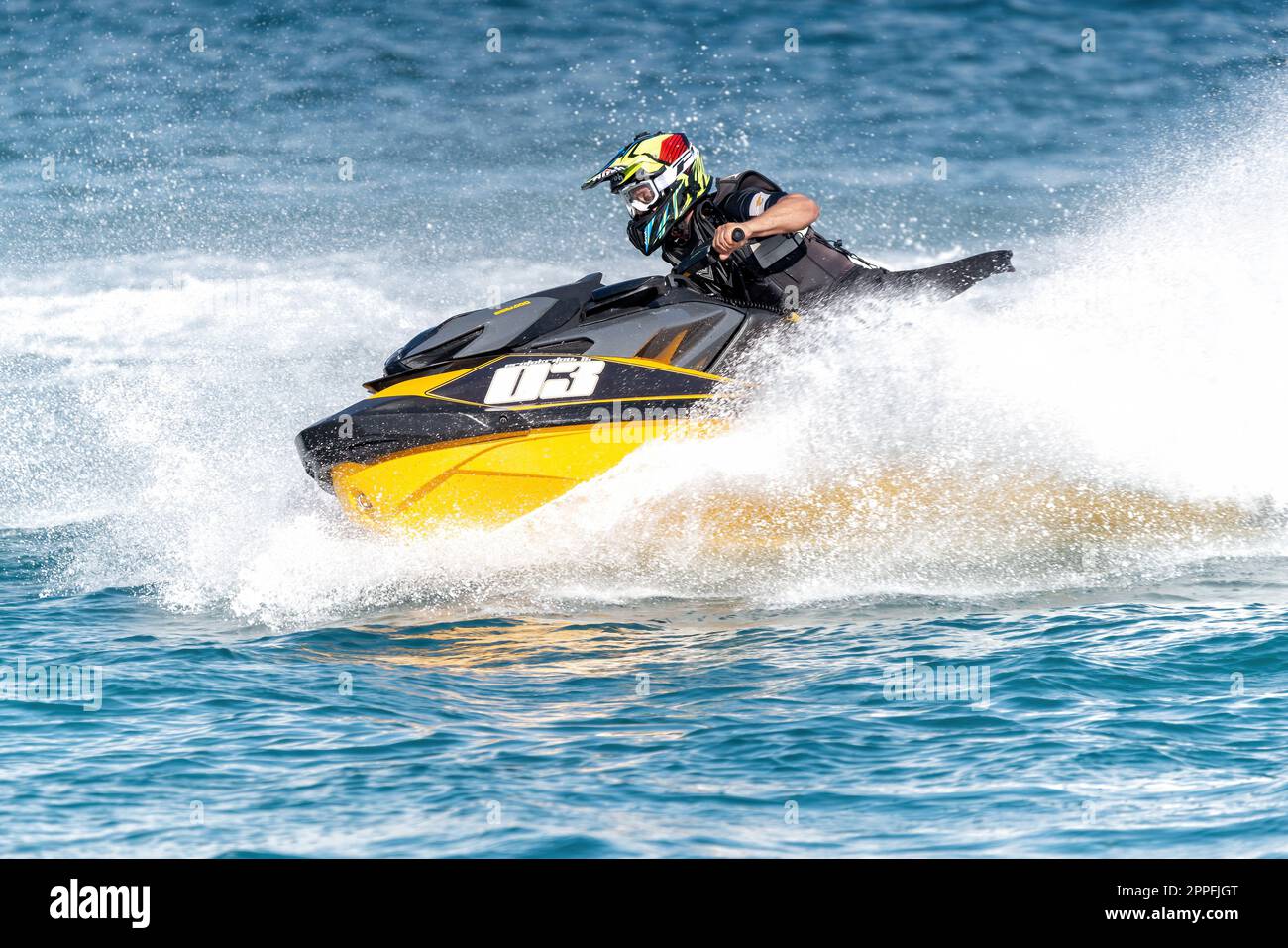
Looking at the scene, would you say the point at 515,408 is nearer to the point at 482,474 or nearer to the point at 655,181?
the point at 482,474

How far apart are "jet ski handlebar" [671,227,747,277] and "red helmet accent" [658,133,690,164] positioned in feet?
1.42

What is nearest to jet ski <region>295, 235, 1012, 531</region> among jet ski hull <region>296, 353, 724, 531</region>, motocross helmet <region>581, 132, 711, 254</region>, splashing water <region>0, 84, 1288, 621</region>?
jet ski hull <region>296, 353, 724, 531</region>

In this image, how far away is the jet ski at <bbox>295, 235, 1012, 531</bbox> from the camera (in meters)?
6.19

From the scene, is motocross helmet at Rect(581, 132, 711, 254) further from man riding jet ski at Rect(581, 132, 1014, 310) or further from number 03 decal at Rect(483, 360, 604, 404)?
number 03 decal at Rect(483, 360, 604, 404)

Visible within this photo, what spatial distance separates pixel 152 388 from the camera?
10.8 meters

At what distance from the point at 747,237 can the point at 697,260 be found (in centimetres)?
36

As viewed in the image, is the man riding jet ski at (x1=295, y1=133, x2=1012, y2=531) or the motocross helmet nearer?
the man riding jet ski at (x1=295, y1=133, x2=1012, y2=531)

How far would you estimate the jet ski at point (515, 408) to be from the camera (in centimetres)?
619

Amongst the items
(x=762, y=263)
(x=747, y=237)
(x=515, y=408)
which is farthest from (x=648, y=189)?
(x=515, y=408)

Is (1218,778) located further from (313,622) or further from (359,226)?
(359,226)

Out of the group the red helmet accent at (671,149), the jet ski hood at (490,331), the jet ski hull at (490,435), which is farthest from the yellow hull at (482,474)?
the red helmet accent at (671,149)

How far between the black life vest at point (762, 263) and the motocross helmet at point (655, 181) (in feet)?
0.34

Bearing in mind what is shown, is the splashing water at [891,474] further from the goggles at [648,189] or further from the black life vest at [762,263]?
the goggles at [648,189]

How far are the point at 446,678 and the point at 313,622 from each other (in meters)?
1.02
